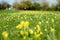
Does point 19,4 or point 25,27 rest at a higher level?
point 25,27

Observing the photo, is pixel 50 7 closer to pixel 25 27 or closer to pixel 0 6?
pixel 0 6

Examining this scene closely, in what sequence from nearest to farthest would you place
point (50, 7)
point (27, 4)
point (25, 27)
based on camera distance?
point (25, 27) → point (50, 7) → point (27, 4)

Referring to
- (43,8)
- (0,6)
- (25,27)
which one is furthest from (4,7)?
(25,27)

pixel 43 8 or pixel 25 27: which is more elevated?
pixel 25 27

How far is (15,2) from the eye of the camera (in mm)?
32500

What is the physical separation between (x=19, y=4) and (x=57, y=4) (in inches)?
212

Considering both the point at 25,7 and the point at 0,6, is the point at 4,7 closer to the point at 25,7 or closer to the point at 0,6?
the point at 0,6

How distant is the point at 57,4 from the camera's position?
31.5 metres

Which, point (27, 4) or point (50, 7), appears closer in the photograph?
point (50, 7)

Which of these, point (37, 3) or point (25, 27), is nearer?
point (25, 27)

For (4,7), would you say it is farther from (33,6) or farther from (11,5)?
(33,6)

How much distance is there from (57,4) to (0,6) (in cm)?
775

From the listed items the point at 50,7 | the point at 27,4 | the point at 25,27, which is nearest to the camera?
the point at 25,27

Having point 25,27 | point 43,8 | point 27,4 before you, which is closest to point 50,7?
point 43,8
